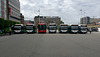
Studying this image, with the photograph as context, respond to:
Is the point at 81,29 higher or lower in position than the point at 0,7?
lower

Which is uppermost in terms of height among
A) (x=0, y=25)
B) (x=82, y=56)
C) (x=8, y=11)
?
(x=8, y=11)

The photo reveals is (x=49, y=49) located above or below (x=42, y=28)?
below

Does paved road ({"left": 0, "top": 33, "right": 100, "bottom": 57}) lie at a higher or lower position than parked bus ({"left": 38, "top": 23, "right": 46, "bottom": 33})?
lower

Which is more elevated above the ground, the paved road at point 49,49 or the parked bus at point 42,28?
the parked bus at point 42,28

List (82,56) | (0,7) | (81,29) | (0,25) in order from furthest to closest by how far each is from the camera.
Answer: (0,7) < (81,29) < (0,25) < (82,56)

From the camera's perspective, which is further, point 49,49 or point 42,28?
point 42,28

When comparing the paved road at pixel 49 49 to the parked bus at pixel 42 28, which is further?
the parked bus at pixel 42 28

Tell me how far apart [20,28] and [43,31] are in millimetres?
6869

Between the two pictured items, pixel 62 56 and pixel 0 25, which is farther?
pixel 0 25

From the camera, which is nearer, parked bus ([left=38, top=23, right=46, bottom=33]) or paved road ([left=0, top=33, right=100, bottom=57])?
paved road ([left=0, top=33, right=100, bottom=57])

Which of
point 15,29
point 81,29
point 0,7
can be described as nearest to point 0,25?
point 15,29

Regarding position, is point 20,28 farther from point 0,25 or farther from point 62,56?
point 62,56

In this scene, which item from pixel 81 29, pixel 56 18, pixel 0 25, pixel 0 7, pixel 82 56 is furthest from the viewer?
pixel 56 18

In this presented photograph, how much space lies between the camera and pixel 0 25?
1330 inches
